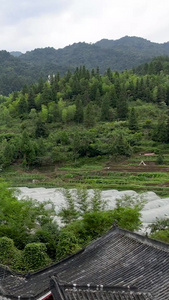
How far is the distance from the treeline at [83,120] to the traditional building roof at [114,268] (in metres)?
35.8

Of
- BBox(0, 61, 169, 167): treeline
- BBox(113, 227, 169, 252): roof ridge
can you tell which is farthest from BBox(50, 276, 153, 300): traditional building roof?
BBox(0, 61, 169, 167): treeline

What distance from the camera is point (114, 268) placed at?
7266mm

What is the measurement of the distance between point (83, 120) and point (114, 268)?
50.9 m

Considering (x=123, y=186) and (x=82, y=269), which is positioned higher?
(x=82, y=269)

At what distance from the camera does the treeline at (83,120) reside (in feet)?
149

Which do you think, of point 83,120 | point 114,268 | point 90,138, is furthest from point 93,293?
point 83,120

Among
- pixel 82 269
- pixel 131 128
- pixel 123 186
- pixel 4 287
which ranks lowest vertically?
pixel 123 186

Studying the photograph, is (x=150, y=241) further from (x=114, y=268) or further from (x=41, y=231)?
(x=41, y=231)

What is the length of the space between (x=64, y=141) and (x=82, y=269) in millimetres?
42117

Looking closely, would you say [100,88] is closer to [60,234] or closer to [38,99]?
[38,99]

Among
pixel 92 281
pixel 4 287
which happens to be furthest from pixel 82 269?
pixel 4 287

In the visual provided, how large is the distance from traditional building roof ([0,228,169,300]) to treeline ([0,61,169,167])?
3582 cm

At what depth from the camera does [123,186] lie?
35094mm

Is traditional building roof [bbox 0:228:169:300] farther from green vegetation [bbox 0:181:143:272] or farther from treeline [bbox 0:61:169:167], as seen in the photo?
treeline [bbox 0:61:169:167]
